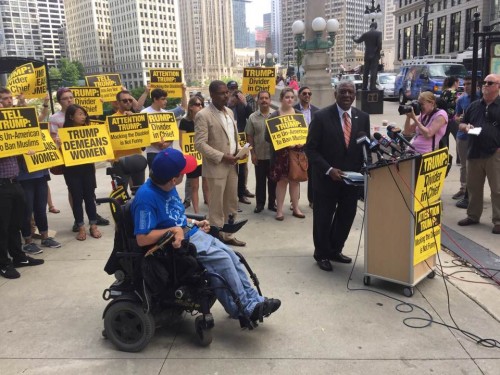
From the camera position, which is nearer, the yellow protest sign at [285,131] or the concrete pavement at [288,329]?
the concrete pavement at [288,329]

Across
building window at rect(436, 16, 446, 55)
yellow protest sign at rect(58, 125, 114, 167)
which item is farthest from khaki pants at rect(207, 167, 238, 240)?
building window at rect(436, 16, 446, 55)

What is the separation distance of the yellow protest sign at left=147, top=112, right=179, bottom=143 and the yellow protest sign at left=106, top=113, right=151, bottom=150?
94mm

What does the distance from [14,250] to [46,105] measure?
2785 mm

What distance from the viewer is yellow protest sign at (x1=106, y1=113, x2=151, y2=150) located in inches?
260

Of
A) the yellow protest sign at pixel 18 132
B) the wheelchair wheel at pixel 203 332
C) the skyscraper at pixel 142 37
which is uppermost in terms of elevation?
the skyscraper at pixel 142 37

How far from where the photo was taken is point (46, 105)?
22.6 feet

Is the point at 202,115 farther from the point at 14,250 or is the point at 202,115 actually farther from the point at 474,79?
the point at 474,79

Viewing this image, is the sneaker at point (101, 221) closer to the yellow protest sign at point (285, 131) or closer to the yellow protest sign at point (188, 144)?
the yellow protest sign at point (188, 144)

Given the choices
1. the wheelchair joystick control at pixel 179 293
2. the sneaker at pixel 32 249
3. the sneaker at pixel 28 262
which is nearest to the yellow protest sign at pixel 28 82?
the sneaker at pixel 32 249

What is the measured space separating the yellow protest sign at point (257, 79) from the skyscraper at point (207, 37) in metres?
142

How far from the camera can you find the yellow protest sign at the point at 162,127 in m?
6.79

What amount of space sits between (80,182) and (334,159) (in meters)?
3.43

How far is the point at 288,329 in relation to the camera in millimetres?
3578

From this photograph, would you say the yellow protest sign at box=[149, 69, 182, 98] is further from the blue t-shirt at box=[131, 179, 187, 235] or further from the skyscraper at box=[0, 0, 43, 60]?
the skyscraper at box=[0, 0, 43, 60]
